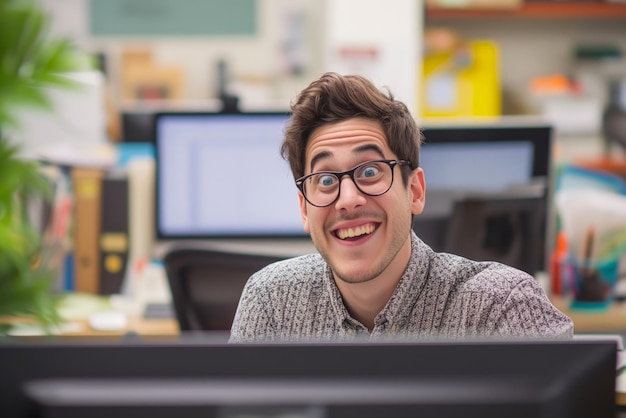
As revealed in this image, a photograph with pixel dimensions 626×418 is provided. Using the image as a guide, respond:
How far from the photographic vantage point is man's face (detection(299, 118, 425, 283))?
1016 millimetres

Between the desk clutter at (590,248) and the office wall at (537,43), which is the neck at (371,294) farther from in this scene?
the office wall at (537,43)

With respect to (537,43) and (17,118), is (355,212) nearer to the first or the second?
(17,118)

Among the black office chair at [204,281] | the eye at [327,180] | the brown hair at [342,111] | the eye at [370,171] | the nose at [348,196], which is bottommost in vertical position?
the black office chair at [204,281]

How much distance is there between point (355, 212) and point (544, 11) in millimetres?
4213

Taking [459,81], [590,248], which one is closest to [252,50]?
[459,81]

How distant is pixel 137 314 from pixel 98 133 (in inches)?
32.5

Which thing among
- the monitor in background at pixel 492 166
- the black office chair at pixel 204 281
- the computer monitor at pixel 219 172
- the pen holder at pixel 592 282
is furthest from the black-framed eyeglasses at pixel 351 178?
the pen holder at pixel 592 282

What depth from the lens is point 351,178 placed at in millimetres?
1021

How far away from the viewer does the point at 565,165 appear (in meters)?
2.51

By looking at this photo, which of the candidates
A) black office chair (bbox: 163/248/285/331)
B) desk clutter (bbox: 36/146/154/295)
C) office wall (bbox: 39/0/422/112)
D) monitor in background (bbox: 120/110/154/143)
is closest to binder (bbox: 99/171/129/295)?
desk clutter (bbox: 36/146/154/295)

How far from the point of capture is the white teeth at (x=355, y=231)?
3.37ft

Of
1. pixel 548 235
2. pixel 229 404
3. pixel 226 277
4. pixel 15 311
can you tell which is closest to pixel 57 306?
pixel 15 311

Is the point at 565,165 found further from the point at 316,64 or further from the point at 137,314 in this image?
the point at 316,64

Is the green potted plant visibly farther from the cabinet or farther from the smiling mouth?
the cabinet
